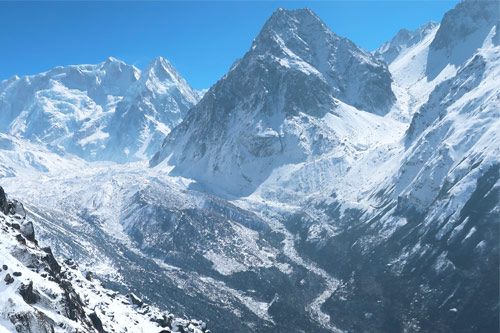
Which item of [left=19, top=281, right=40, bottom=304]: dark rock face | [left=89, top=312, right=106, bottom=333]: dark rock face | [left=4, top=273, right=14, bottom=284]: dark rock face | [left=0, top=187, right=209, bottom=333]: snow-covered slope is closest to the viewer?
[left=0, top=187, right=209, bottom=333]: snow-covered slope

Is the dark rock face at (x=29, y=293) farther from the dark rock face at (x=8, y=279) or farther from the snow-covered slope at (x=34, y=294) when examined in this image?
the dark rock face at (x=8, y=279)

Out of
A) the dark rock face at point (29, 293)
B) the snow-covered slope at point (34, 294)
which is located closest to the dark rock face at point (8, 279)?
the snow-covered slope at point (34, 294)

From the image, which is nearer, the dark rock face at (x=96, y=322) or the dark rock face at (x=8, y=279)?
the dark rock face at (x=8, y=279)

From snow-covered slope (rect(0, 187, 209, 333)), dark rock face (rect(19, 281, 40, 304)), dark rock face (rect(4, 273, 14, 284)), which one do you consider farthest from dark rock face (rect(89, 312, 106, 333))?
dark rock face (rect(4, 273, 14, 284))

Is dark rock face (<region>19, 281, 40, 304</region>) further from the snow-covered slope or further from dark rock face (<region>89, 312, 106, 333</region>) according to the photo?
dark rock face (<region>89, 312, 106, 333</region>)

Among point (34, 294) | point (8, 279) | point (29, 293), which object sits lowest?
point (29, 293)

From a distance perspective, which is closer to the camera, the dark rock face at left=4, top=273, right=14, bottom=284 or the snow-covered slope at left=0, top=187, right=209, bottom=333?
the snow-covered slope at left=0, top=187, right=209, bottom=333

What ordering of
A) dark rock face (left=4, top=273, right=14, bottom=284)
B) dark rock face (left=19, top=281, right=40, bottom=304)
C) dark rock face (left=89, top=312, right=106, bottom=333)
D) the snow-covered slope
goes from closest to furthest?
the snow-covered slope
dark rock face (left=4, top=273, right=14, bottom=284)
dark rock face (left=19, top=281, right=40, bottom=304)
dark rock face (left=89, top=312, right=106, bottom=333)

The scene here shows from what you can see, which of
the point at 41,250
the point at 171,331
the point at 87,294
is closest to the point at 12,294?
the point at 41,250

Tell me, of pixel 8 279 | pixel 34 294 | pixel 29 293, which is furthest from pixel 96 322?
pixel 8 279

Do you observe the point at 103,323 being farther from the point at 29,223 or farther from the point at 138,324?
the point at 29,223

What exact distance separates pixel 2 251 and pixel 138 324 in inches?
2479

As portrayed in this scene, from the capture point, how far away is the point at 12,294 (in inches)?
4985

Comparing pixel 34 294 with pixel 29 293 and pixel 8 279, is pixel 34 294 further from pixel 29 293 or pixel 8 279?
pixel 8 279
